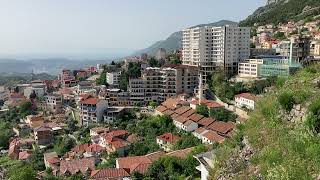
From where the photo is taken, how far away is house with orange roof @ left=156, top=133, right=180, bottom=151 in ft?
69.2

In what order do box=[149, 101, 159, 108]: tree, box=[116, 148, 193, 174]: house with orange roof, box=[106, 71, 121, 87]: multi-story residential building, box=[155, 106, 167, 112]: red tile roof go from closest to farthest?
1. box=[116, 148, 193, 174]: house with orange roof
2. box=[155, 106, 167, 112]: red tile roof
3. box=[149, 101, 159, 108]: tree
4. box=[106, 71, 121, 87]: multi-story residential building

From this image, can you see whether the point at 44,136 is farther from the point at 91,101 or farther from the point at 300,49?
the point at 300,49

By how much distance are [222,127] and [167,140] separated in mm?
2840

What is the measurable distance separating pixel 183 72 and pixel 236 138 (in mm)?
23956

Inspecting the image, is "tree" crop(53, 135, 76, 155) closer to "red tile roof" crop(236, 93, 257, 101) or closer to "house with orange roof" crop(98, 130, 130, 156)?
"house with orange roof" crop(98, 130, 130, 156)

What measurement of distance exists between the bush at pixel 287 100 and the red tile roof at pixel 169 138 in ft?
50.6

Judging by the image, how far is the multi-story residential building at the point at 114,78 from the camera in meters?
35.2

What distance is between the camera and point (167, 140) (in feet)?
70.5

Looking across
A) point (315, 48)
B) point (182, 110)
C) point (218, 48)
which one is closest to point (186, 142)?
point (182, 110)

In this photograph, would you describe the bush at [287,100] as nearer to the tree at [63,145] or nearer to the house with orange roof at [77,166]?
the house with orange roof at [77,166]

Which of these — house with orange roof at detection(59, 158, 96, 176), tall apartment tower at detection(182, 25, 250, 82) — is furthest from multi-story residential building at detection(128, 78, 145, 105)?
house with orange roof at detection(59, 158, 96, 176)

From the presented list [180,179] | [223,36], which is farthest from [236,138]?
[223,36]

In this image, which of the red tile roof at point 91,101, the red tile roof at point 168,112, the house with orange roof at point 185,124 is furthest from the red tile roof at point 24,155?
the house with orange roof at point 185,124

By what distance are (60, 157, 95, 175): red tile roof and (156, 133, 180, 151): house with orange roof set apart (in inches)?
138
